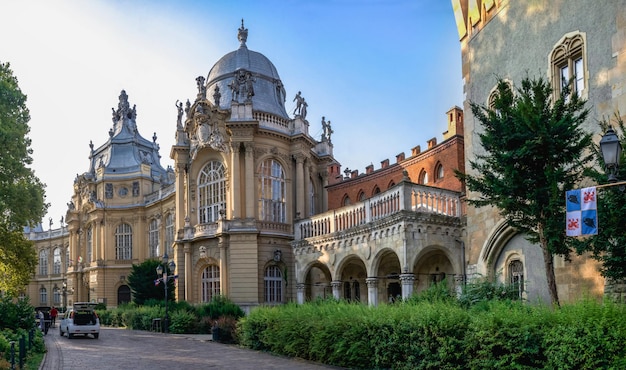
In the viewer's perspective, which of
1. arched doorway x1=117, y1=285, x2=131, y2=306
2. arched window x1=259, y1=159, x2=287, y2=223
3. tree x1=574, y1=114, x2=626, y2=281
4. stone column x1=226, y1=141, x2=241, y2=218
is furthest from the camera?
arched doorway x1=117, y1=285, x2=131, y2=306

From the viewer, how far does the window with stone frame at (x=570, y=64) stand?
651 inches

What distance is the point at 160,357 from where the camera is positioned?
2047cm

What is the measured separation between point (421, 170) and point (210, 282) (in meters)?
14.6

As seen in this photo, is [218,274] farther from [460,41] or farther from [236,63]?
[460,41]

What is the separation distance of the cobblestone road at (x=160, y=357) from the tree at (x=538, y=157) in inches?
255

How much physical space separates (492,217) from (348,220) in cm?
874

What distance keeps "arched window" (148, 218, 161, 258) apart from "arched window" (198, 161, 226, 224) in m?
21.5

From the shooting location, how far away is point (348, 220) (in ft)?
90.8

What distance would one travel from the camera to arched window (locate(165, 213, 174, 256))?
55344mm

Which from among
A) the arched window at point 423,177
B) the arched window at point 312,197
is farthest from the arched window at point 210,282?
the arched window at point 423,177

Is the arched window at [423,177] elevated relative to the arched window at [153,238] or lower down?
elevated

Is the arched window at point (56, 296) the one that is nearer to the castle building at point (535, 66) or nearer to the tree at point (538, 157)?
the castle building at point (535, 66)

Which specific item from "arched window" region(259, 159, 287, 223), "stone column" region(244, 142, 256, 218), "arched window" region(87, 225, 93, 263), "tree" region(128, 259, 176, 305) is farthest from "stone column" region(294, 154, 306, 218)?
"arched window" region(87, 225, 93, 263)

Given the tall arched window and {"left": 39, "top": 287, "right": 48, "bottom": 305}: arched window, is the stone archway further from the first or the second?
{"left": 39, "top": 287, "right": 48, "bottom": 305}: arched window
